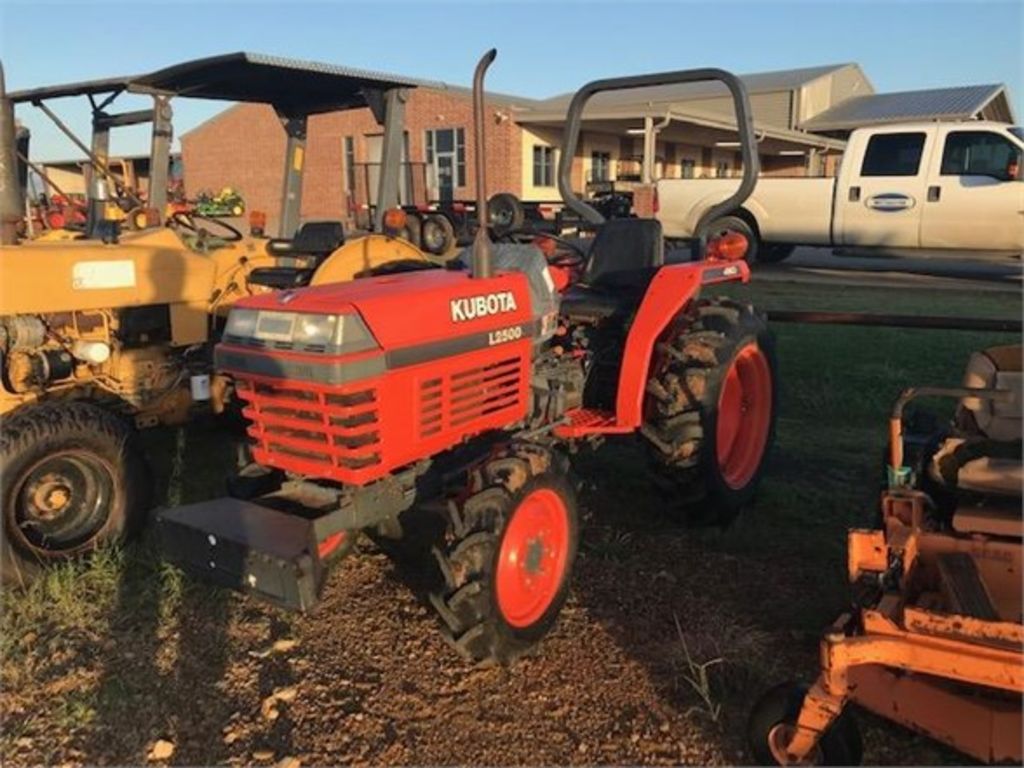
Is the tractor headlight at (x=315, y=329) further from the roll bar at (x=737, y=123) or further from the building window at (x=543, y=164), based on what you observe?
the building window at (x=543, y=164)

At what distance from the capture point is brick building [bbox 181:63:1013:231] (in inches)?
831

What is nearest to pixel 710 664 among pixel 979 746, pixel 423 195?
pixel 979 746

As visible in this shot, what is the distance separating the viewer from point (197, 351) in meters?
4.36

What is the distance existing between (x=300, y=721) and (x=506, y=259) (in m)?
1.71

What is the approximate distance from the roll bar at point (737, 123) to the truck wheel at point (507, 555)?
1.62m

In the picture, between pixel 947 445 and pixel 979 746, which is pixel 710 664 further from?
pixel 947 445

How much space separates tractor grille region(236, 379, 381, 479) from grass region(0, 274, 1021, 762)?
0.81 metres

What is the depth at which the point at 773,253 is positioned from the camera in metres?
13.6

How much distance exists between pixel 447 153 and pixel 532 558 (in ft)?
70.1

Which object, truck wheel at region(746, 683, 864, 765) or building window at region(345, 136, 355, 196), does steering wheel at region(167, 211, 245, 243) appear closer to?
truck wheel at region(746, 683, 864, 765)

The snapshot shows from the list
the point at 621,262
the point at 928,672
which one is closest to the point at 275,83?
the point at 621,262

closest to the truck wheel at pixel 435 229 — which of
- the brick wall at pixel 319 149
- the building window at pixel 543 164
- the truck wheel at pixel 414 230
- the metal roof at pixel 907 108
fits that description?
the truck wheel at pixel 414 230

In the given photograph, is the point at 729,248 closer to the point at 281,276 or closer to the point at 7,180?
the point at 281,276

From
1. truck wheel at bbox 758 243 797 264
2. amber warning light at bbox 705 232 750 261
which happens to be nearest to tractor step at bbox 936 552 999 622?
amber warning light at bbox 705 232 750 261
